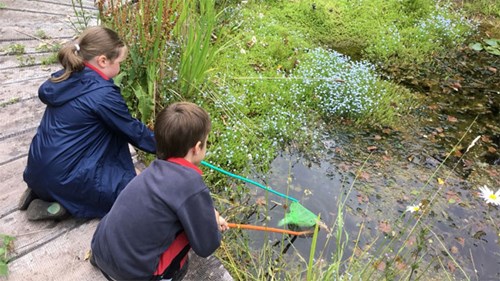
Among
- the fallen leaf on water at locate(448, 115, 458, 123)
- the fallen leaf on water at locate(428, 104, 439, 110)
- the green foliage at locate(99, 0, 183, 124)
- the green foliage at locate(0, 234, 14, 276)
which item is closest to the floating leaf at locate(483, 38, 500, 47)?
the fallen leaf on water at locate(428, 104, 439, 110)

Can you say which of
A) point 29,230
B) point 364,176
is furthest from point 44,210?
point 364,176

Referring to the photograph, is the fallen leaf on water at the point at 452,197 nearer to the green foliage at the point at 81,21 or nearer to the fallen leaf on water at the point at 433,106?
the fallen leaf on water at the point at 433,106

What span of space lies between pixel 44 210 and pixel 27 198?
0.15 metres

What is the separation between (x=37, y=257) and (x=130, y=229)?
0.79 m

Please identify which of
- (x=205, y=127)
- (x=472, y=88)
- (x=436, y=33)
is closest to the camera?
(x=205, y=127)

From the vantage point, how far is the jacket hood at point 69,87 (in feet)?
6.57

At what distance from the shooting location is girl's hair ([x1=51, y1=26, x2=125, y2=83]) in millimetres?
2012

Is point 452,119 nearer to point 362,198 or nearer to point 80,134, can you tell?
point 362,198

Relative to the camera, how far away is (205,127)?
5.63ft

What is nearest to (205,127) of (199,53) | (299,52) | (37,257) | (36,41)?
(37,257)

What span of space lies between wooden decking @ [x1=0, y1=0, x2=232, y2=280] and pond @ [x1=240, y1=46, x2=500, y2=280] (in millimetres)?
1182

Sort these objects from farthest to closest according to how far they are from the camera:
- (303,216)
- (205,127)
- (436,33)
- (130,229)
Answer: (436,33)
(303,216)
(205,127)
(130,229)

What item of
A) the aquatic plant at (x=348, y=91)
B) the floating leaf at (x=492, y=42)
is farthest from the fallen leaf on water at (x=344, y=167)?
the floating leaf at (x=492, y=42)

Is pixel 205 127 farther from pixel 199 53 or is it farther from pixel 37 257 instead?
pixel 199 53
